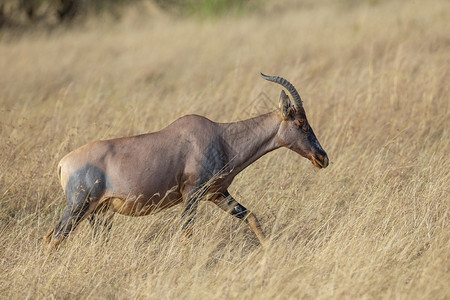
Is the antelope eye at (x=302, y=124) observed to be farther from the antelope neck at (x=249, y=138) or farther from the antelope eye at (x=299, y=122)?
the antelope neck at (x=249, y=138)

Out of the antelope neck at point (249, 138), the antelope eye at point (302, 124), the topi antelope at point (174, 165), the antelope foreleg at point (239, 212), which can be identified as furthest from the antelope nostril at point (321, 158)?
the antelope foreleg at point (239, 212)

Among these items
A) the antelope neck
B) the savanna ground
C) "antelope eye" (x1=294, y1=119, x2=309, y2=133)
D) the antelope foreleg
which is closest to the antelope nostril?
"antelope eye" (x1=294, y1=119, x2=309, y2=133)

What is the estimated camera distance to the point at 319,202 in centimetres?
720

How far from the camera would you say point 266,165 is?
325 inches

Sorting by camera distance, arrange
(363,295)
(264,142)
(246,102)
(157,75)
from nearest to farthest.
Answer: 1. (363,295)
2. (264,142)
3. (246,102)
4. (157,75)

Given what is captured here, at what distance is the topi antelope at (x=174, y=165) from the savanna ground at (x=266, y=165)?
0.78 feet

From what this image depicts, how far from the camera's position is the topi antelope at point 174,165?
627cm

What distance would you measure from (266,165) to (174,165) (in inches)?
79.2

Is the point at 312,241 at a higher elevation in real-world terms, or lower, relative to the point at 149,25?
higher

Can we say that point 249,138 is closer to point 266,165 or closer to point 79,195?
point 266,165

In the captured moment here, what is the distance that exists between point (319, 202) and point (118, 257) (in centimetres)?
223

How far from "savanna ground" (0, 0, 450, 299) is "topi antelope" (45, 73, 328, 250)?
0.78ft

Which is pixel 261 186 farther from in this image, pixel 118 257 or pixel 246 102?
pixel 246 102

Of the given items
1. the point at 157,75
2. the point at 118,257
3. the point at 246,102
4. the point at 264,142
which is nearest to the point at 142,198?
the point at 118,257
